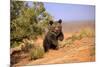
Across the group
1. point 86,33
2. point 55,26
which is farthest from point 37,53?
point 86,33

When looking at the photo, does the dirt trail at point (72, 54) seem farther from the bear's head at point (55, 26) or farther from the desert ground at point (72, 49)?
the bear's head at point (55, 26)

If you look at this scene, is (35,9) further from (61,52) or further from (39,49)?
(61,52)

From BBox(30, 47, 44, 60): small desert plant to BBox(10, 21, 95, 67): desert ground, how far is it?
0.04 m

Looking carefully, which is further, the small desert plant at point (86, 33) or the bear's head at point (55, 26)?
the small desert plant at point (86, 33)

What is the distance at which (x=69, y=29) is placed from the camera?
2.26 metres

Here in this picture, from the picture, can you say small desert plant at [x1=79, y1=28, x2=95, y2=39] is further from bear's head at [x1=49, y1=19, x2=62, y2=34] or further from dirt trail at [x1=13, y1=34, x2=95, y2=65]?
bear's head at [x1=49, y1=19, x2=62, y2=34]

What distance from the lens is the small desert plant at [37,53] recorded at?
6.91 ft

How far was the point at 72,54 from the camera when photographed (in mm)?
2266

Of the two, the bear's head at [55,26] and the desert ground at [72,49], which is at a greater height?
the bear's head at [55,26]

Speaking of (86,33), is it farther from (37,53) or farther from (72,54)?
(37,53)

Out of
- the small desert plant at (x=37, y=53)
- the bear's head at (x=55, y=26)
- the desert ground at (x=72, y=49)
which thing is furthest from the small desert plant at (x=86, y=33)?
the small desert plant at (x=37, y=53)

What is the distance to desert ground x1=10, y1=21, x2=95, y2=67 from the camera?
85.1 inches

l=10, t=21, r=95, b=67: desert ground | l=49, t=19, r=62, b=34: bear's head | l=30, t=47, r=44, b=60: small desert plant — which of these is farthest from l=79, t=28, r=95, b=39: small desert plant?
l=30, t=47, r=44, b=60: small desert plant

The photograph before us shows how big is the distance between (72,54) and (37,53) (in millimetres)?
440
